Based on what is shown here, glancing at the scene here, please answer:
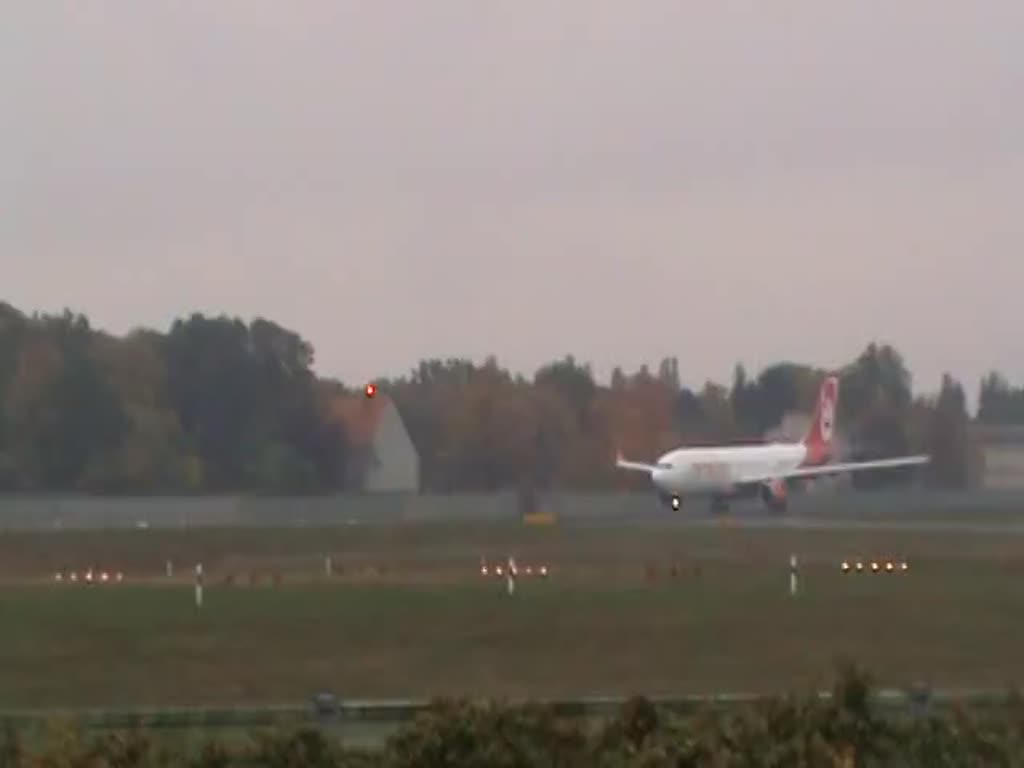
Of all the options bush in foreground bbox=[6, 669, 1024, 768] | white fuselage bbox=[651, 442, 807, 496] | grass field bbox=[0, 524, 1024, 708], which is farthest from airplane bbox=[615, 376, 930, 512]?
bush in foreground bbox=[6, 669, 1024, 768]

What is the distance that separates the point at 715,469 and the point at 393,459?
22.8 m

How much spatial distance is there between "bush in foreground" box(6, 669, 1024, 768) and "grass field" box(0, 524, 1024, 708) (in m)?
11.1

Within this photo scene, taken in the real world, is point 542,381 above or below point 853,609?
above

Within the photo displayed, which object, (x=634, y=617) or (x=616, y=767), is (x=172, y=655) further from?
(x=616, y=767)

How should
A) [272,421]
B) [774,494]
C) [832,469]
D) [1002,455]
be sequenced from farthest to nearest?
[1002,455] → [272,421] → [832,469] → [774,494]

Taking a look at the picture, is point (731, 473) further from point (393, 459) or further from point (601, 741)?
point (601, 741)

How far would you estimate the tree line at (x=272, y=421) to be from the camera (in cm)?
9419

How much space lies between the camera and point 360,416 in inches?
3969

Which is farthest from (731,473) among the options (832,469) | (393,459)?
(393,459)

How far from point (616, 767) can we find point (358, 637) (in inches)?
689

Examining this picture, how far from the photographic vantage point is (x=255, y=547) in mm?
56281

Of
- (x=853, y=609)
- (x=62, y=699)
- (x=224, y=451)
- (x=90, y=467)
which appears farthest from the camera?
(x=224, y=451)

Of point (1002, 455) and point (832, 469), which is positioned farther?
point (1002, 455)

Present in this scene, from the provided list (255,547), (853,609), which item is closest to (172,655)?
(853,609)
